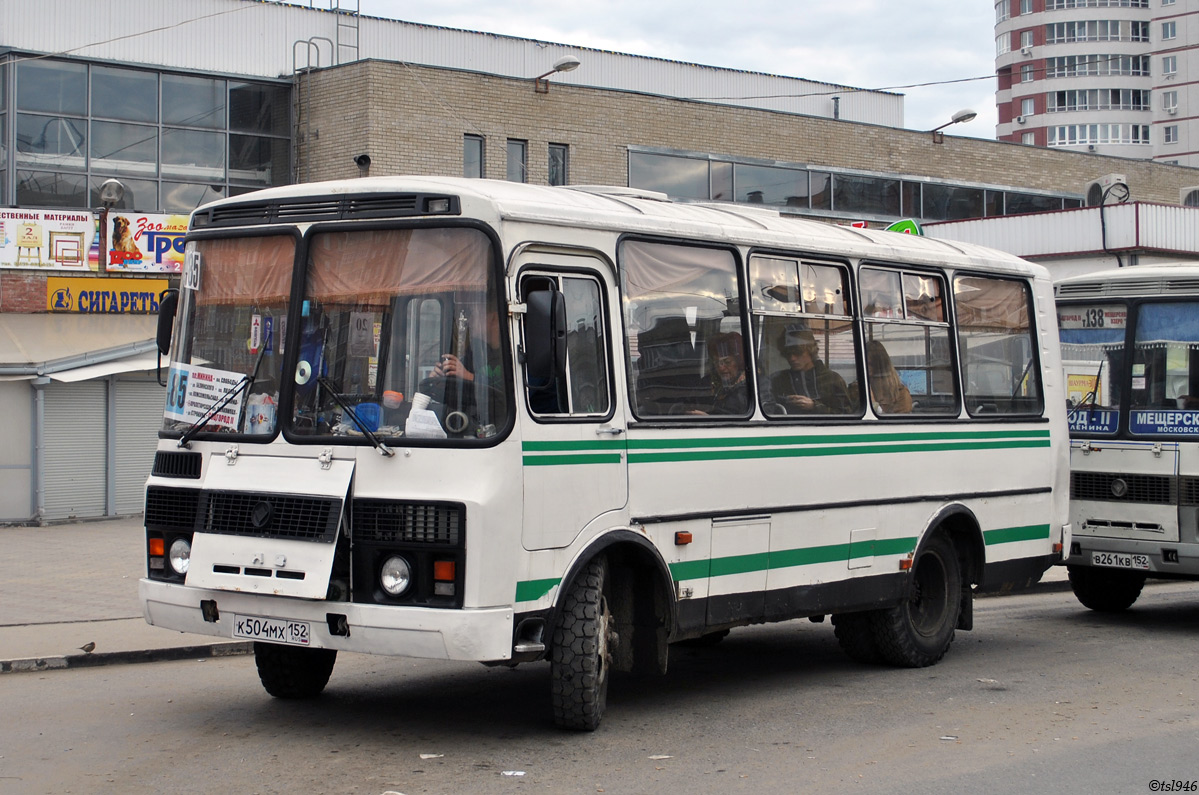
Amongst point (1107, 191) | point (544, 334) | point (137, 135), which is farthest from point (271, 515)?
point (1107, 191)

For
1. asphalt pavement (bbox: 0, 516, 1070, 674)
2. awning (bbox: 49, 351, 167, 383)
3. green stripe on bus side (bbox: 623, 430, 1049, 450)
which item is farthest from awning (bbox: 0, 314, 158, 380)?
green stripe on bus side (bbox: 623, 430, 1049, 450)

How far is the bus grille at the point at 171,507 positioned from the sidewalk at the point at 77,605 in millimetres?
3028

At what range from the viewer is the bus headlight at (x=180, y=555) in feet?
25.3

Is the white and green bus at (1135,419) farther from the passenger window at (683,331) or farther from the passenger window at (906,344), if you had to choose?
the passenger window at (683,331)

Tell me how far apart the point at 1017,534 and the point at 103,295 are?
54.4ft

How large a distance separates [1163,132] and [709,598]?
109129 millimetres

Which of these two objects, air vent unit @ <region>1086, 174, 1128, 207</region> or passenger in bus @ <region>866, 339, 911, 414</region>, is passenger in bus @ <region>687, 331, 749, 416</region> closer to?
passenger in bus @ <region>866, 339, 911, 414</region>

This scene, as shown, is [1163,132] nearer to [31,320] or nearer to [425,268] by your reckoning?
[31,320]

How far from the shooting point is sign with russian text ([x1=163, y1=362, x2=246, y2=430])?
25.4 feet

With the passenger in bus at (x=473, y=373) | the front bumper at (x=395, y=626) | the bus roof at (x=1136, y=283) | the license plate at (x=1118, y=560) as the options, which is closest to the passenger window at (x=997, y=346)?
the bus roof at (x=1136, y=283)

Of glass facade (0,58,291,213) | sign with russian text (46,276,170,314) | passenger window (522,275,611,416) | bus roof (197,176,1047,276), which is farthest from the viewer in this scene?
glass facade (0,58,291,213)

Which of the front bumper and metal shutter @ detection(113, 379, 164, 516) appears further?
metal shutter @ detection(113, 379, 164, 516)

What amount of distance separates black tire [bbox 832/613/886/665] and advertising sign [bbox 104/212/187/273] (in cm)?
1574

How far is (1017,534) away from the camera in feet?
36.7
